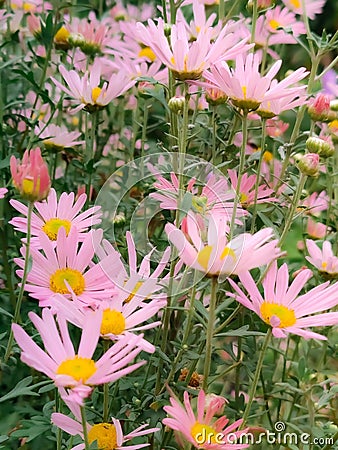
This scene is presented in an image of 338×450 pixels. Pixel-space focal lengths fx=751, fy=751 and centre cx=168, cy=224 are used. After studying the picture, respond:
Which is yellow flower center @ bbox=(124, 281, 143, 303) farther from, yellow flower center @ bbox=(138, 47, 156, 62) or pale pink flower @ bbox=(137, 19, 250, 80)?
yellow flower center @ bbox=(138, 47, 156, 62)

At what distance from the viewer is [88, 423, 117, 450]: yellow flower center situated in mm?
518

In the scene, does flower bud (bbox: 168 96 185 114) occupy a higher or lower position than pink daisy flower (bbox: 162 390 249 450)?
higher

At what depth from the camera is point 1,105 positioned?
854 millimetres

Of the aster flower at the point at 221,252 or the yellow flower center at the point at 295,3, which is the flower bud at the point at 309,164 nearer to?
the aster flower at the point at 221,252

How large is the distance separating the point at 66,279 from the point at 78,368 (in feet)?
0.38

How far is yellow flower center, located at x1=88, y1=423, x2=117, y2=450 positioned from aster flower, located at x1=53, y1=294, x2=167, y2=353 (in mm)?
70

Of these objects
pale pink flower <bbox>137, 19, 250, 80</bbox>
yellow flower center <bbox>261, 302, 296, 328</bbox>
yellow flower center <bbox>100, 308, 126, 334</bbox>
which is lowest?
yellow flower center <bbox>261, 302, 296, 328</bbox>

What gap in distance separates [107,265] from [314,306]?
0.51 feet

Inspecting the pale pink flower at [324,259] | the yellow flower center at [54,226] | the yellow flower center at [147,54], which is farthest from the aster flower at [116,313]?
the yellow flower center at [147,54]

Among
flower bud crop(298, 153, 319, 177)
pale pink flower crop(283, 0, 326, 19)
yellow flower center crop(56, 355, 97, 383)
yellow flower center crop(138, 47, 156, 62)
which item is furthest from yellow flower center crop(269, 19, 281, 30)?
yellow flower center crop(56, 355, 97, 383)

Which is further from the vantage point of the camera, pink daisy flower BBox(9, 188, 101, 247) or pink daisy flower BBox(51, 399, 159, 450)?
pink daisy flower BBox(9, 188, 101, 247)

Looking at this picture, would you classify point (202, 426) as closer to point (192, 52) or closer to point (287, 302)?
point (287, 302)

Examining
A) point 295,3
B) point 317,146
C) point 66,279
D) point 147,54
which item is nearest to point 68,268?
point 66,279

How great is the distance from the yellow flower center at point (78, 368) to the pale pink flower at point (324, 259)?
0.29 metres
